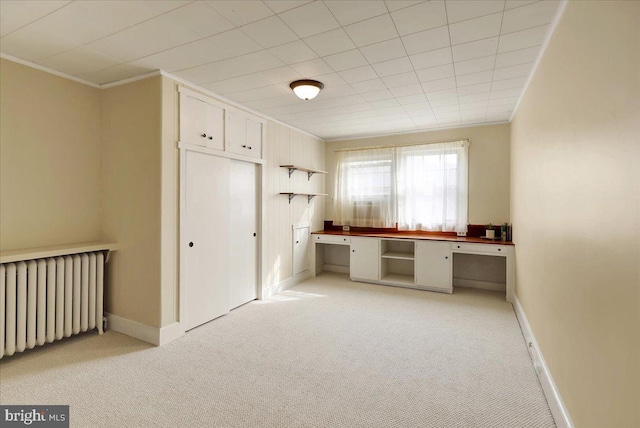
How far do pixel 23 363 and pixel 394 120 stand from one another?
16.1 ft

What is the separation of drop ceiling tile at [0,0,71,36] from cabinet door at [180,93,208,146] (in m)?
1.18

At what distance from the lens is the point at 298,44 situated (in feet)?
7.89

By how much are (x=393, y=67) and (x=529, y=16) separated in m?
1.05

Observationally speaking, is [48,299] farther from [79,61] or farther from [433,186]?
[433,186]

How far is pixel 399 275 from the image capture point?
5445 millimetres

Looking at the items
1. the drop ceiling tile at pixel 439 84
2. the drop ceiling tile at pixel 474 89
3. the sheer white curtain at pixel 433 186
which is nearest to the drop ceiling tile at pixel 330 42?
the drop ceiling tile at pixel 439 84

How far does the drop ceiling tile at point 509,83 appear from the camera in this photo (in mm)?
3064

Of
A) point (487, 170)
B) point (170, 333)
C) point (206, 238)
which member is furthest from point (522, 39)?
point (170, 333)

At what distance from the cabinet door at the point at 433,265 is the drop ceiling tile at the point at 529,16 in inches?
121

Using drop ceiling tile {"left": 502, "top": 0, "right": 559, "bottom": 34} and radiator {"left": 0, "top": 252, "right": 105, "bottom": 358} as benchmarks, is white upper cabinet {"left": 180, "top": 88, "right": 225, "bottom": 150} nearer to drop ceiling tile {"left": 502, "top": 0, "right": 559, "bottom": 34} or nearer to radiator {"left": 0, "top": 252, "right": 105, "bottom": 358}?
radiator {"left": 0, "top": 252, "right": 105, "bottom": 358}

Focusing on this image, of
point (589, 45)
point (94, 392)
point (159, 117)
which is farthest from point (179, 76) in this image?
point (589, 45)

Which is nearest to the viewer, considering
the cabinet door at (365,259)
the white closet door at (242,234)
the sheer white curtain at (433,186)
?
the white closet door at (242,234)

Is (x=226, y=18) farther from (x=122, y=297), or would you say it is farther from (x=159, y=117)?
(x=122, y=297)

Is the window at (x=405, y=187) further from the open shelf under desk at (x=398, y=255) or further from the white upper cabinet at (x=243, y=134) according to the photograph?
the white upper cabinet at (x=243, y=134)
